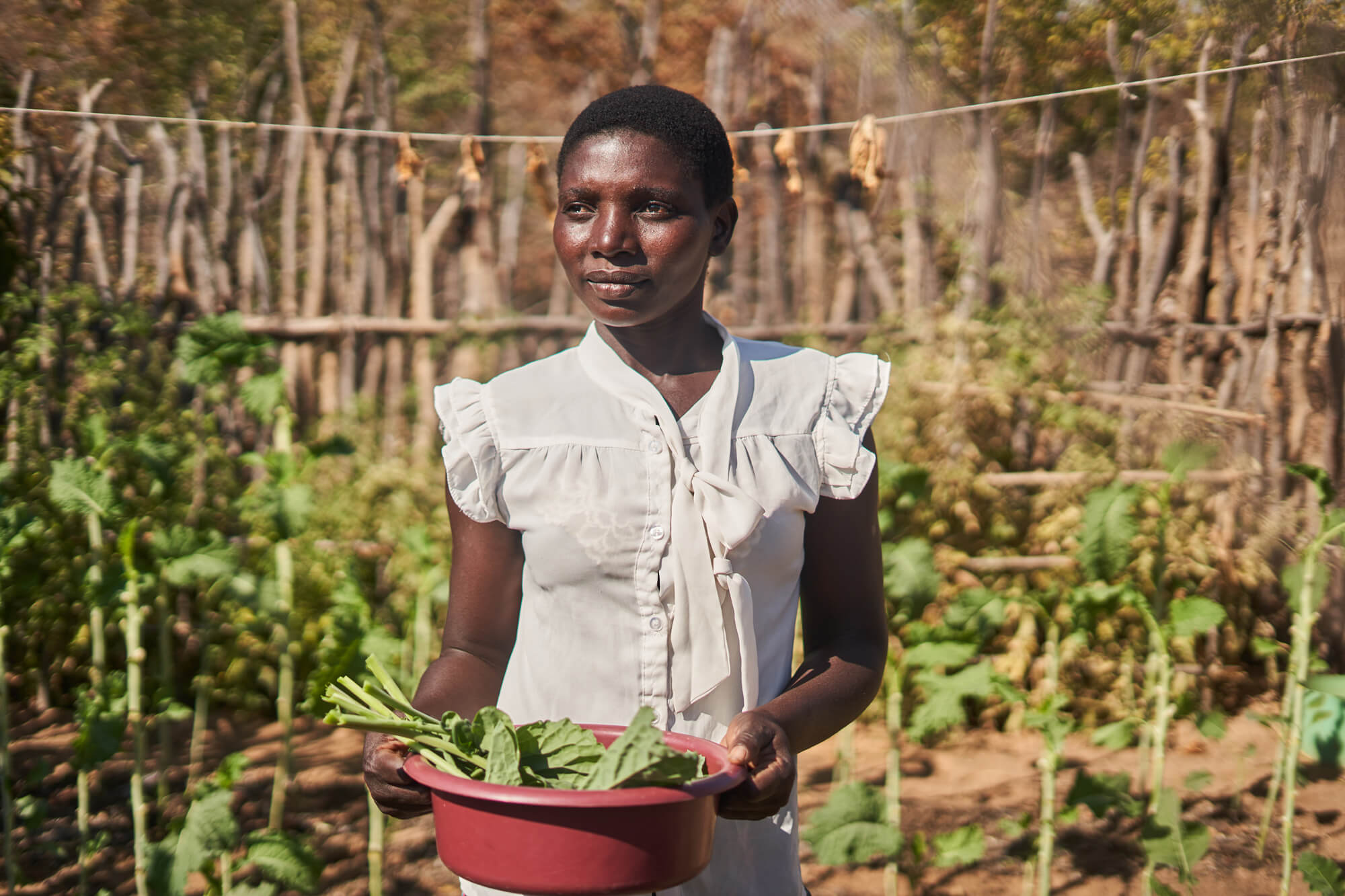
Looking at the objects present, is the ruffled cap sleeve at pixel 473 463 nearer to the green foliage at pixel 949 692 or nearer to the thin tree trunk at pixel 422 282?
the green foliage at pixel 949 692

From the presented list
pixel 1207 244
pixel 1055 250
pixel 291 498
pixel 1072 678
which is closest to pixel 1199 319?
pixel 1207 244

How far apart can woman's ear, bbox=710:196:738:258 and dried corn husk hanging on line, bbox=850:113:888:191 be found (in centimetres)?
221

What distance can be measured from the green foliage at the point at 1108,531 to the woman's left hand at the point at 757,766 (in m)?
1.62

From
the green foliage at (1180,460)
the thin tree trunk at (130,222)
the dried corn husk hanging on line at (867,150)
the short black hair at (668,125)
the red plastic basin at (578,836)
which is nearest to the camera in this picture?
the red plastic basin at (578,836)

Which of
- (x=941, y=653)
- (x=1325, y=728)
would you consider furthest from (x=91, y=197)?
(x=1325, y=728)

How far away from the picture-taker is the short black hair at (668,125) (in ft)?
3.88

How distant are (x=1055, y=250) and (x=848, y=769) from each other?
230 cm

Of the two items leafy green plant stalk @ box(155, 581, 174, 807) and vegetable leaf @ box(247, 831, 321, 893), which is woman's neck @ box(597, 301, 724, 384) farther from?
leafy green plant stalk @ box(155, 581, 174, 807)

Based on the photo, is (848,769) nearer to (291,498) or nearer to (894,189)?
(291,498)

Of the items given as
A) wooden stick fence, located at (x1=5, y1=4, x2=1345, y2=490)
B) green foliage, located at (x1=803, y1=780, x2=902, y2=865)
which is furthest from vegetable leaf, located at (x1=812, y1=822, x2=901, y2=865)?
wooden stick fence, located at (x1=5, y1=4, x2=1345, y2=490)

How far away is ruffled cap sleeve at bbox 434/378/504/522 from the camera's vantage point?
46.9 inches

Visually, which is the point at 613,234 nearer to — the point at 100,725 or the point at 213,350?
the point at 213,350

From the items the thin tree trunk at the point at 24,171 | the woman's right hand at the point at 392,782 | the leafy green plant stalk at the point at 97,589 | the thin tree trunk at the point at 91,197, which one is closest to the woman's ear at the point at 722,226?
the woman's right hand at the point at 392,782

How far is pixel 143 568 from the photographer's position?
3.34m
